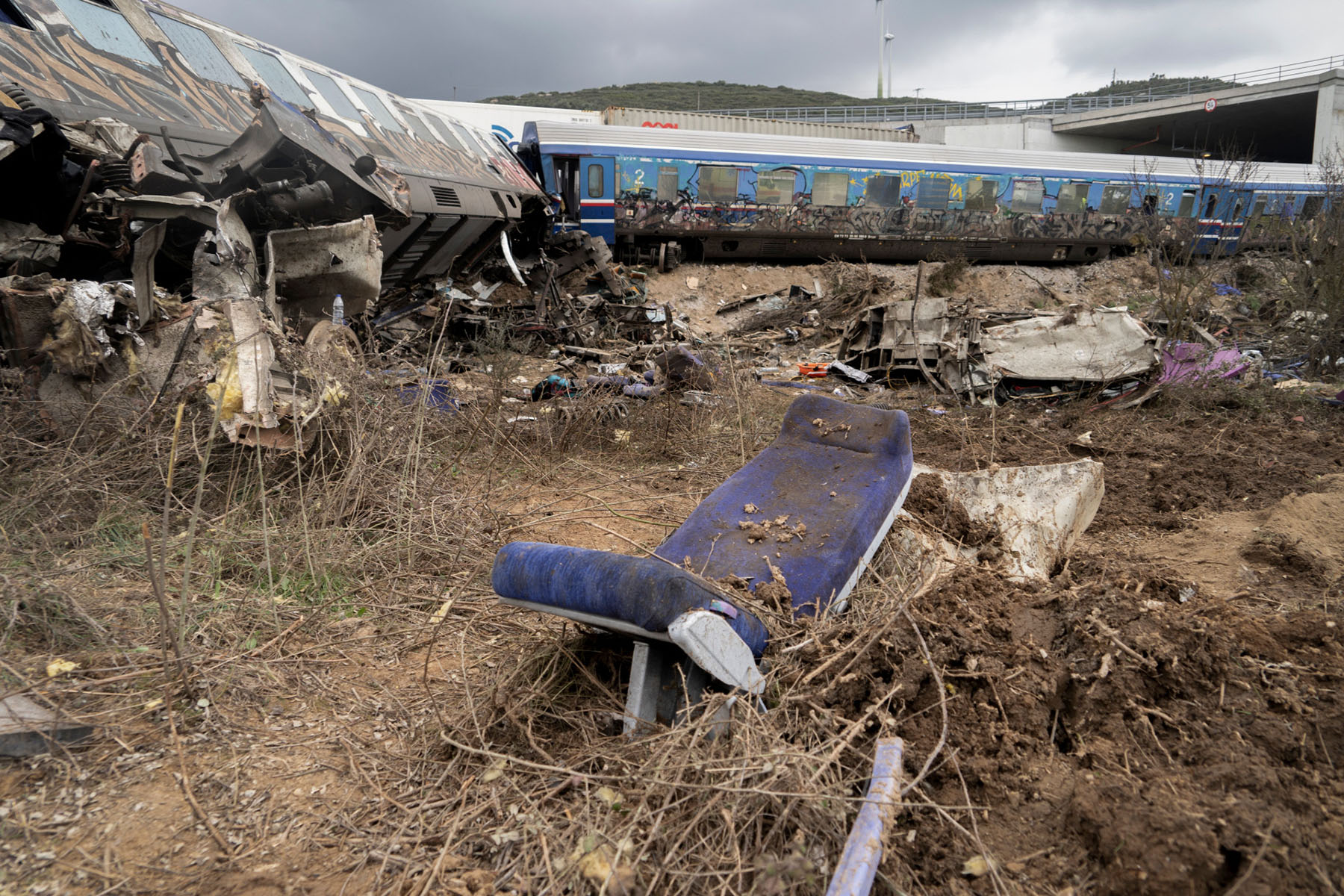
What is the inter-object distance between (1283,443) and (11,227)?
32.8ft

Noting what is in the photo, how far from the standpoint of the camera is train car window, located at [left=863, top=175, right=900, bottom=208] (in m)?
18.3

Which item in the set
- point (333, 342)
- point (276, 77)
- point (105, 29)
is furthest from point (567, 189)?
point (333, 342)

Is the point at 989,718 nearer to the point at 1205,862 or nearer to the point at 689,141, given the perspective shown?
the point at 1205,862

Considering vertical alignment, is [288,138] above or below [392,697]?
A: above

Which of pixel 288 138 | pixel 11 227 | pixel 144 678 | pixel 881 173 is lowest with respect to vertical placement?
pixel 144 678

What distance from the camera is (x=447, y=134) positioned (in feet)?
44.3

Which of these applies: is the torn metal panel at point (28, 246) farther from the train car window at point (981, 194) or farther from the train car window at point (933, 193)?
the train car window at point (981, 194)

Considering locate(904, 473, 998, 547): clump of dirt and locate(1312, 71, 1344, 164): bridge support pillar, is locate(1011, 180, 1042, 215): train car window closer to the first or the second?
locate(1312, 71, 1344, 164): bridge support pillar

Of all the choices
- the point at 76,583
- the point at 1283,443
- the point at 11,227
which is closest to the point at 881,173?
the point at 1283,443

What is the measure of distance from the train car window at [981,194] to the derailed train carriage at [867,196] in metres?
0.04

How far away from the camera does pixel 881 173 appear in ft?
60.1

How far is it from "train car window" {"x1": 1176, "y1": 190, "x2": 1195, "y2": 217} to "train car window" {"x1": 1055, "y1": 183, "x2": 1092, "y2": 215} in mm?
2808

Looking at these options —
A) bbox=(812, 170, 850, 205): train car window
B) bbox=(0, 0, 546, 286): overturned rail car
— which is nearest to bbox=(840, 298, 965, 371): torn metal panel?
bbox=(0, 0, 546, 286): overturned rail car

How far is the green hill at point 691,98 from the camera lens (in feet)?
207
